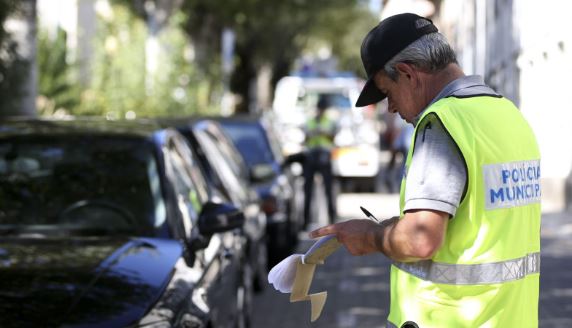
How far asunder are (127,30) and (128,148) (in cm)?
1923

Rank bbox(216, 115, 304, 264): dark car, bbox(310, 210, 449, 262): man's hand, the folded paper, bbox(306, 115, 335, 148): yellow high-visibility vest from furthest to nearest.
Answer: bbox(306, 115, 335, 148): yellow high-visibility vest
bbox(216, 115, 304, 264): dark car
the folded paper
bbox(310, 210, 449, 262): man's hand

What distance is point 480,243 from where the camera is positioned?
11.2 ft

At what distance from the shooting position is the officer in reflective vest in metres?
17.0

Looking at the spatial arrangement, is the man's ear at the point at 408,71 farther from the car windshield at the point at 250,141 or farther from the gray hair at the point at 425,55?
the car windshield at the point at 250,141

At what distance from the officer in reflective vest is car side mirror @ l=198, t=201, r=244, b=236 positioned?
10109 millimetres

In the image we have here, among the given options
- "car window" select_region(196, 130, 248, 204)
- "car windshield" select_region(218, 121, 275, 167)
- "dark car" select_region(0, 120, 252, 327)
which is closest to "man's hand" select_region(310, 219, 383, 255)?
"dark car" select_region(0, 120, 252, 327)

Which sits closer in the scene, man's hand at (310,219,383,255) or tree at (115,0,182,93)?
man's hand at (310,219,383,255)

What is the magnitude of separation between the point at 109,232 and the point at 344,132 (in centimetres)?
1796

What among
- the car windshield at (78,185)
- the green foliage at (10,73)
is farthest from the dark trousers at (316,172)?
the car windshield at (78,185)

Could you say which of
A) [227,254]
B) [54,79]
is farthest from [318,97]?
[227,254]

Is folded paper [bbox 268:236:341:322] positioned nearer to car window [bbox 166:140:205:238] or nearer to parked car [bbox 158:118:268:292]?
car window [bbox 166:140:205:238]

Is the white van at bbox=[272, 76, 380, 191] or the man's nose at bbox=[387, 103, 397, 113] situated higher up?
the man's nose at bbox=[387, 103, 397, 113]

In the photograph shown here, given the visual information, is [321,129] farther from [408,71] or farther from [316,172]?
[408,71]

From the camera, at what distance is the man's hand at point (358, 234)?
3.47 m
